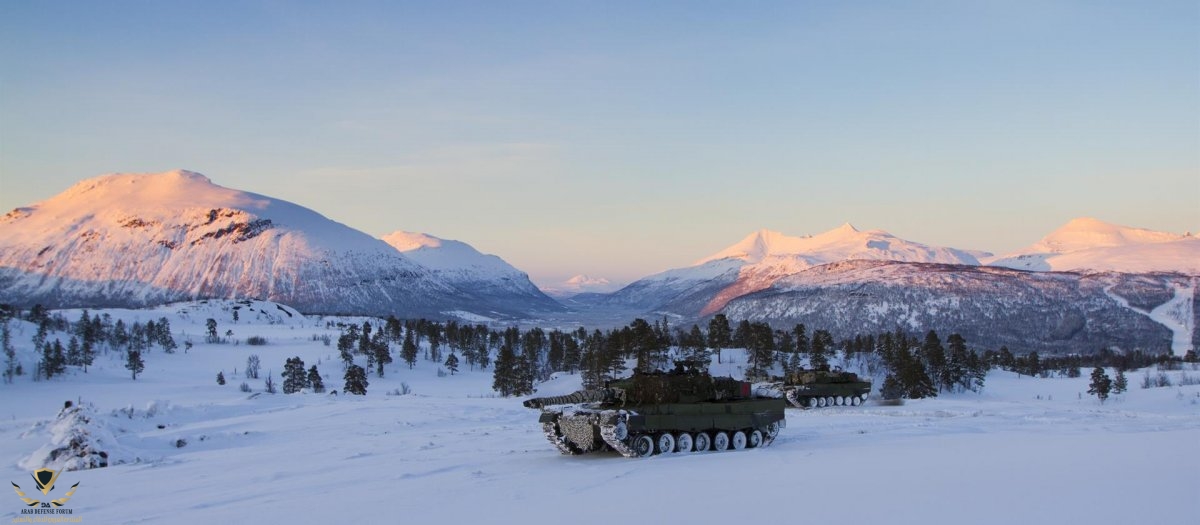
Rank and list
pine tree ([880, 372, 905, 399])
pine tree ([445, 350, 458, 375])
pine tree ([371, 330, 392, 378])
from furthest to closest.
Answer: pine tree ([445, 350, 458, 375]) < pine tree ([371, 330, 392, 378]) < pine tree ([880, 372, 905, 399])

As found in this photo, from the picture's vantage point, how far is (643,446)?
78.3ft

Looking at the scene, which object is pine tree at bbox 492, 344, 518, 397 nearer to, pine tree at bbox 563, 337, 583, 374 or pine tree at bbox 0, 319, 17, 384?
pine tree at bbox 563, 337, 583, 374

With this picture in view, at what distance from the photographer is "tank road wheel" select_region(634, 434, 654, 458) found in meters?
23.7

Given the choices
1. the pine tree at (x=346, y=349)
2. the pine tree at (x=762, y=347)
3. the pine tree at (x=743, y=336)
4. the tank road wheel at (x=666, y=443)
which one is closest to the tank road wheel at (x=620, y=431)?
the tank road wheel at (x=666, y=443)

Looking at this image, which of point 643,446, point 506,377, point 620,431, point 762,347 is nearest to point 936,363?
point 762,347

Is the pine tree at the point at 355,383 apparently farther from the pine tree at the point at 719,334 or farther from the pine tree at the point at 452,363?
the pine tree at the point at 719,334

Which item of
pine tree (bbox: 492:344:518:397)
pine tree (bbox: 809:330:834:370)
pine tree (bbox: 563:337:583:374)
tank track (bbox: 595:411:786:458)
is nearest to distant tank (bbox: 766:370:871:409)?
pine tree (bbox: 809:330:834:370)

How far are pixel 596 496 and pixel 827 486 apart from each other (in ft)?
13.8

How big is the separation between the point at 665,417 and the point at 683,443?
1.14 m

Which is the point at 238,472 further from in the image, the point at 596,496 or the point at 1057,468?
the point at 1057,468

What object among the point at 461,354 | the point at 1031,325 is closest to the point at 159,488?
the point at 461,354

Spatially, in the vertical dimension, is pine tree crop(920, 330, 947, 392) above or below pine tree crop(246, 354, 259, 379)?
above

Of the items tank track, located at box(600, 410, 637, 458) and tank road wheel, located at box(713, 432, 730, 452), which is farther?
tank road wheel, located at box(713, 432, 730, 452)

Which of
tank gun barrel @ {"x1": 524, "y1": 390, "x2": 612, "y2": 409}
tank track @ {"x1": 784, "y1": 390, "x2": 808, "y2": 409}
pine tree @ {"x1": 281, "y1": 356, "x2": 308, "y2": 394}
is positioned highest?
tank gun barrel @ {"x1": 524, "y1": 390, "x2": 612, "y2": 409}
